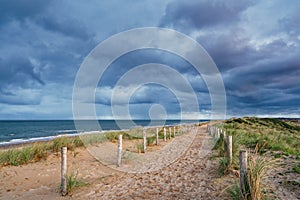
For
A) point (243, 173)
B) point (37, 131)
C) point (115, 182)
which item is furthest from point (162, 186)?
point (37, 131)

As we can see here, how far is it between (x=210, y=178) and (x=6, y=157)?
28.7ft

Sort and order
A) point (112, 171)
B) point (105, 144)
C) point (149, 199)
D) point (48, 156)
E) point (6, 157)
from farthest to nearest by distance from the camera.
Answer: point (105, 144) → point (48, 156) → point (6, 157) → point (112, 171) → point (149, 199)

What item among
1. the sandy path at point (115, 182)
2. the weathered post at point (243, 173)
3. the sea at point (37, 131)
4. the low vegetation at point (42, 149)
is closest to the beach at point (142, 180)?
the sandy path at point (115, 182)

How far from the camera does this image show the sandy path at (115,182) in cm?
657

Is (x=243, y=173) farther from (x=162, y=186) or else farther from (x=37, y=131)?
(x=37, y=131)

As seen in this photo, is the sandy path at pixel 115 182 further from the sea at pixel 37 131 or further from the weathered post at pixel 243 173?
the sea at pixel 37 131

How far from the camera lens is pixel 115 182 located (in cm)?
795

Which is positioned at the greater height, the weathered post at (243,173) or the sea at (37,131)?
the weathered post at (243,173)

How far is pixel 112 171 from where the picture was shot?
9688 millimetres

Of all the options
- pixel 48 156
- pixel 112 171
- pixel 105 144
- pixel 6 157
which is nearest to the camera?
pixel 112 171

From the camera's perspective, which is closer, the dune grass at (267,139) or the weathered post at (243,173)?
the weathered post at (243,173)

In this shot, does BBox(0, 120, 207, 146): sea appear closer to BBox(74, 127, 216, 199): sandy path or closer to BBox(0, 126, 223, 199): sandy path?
BBox(0, 126, 223, 199): sandy path

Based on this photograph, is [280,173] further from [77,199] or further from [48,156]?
[48,156]

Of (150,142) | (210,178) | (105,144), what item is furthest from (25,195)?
(150,142)
